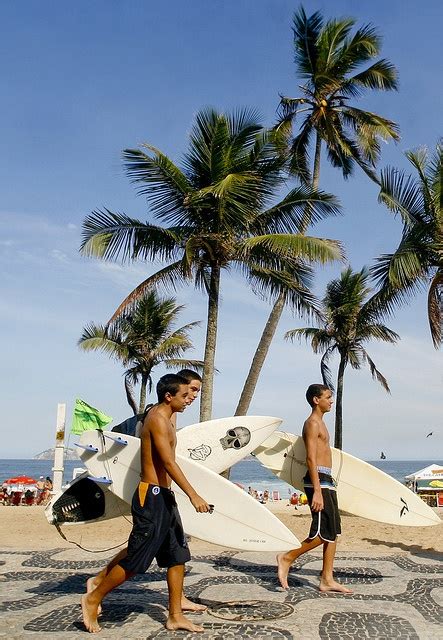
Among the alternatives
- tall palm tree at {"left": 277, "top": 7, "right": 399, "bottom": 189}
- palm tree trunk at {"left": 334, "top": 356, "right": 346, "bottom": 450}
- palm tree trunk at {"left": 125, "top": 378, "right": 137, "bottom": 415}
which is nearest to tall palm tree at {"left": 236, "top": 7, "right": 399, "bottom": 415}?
tall palm tree at {"left": 277, "top": 7, "right": 399, "bottom": 189}

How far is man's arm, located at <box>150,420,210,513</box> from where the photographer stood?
175 inches

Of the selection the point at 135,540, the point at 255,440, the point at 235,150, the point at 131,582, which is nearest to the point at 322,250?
the point at 235,150

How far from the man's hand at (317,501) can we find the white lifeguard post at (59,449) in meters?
7.53

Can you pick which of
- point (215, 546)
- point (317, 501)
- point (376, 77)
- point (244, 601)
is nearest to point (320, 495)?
point (317, 501)

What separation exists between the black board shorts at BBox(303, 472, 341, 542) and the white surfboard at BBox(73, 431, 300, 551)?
55 centimetres

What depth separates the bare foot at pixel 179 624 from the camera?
4496 mm

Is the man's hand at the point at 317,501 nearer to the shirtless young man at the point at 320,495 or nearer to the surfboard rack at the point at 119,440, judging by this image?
the shirtless young man at the point at 320,495

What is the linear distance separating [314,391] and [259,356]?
8130 millimetres

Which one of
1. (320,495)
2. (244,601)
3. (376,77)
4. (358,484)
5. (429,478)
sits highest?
(376,77)

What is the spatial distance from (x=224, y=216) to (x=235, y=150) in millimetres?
1485

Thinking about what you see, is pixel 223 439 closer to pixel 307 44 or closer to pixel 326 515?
pixel 326 515

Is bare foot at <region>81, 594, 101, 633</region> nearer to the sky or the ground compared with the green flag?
nearer to the ground

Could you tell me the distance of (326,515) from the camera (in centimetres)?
594

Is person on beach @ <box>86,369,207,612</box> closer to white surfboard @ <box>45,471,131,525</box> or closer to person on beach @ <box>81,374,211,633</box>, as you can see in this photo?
person on beach @ <box>81,374,211,633</box>
